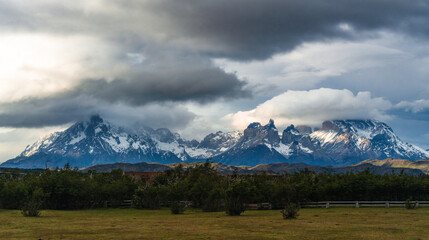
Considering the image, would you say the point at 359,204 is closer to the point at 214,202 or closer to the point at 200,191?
the point at 214,202

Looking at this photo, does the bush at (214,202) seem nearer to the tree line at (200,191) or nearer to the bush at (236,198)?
the tree line at (200,191)

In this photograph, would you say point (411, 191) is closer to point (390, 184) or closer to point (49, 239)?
point (390, 184)

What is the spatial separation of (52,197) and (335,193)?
48.2 metres

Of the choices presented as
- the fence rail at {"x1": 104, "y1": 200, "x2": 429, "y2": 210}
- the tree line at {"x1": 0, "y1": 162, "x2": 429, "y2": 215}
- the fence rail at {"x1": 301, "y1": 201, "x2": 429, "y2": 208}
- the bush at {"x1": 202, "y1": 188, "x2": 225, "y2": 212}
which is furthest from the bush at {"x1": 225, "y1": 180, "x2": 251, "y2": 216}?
the fence rail at {"x1": 301, "y1": 201, "x2": 429, "y2": 208}

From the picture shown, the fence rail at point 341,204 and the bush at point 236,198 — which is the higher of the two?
the bush at point 236,198

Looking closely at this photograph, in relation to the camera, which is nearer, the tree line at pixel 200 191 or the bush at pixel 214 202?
the bush at pixel 214 202

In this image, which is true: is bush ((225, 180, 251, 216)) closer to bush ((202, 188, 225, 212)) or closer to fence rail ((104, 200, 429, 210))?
bush ((202, 188, 225, 212))

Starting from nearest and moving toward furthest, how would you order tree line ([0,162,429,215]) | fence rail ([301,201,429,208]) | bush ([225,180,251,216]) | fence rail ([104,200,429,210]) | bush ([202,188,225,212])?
1. bush ([225,180,251,216])
2. bush ([202,188,225,212])
3. fence rail ([301,201,429,208])
4. tree line ([0,162,429,215])
5. fence rail ([104,200,429,210])

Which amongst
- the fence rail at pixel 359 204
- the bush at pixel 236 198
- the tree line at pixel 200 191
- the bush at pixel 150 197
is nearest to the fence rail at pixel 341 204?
the fence rail at pixel 359 204

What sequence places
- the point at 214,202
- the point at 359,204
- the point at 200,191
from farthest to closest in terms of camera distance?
the point at 200,191 < the point at 359,204 < the point at 214,202

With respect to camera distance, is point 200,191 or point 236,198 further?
point 200,191

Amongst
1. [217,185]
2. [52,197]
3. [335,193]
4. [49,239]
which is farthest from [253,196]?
[49,239]

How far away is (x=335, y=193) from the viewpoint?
3068 inches

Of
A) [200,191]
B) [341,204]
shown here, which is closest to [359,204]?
[341,204]
